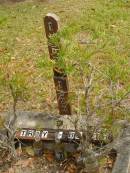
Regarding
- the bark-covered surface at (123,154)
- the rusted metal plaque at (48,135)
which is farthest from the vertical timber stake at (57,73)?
the bark-covered surface at (123,154)

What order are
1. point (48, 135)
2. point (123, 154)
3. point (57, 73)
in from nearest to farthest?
point (123, 154)
point (48, 135)
point (57, 73)

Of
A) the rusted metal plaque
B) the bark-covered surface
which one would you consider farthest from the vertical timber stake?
the bark-covered surface

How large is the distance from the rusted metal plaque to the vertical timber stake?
1.23 ft

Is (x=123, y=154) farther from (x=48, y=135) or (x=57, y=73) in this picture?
(x=57, y=73)

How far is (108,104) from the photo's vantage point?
4.84 metres

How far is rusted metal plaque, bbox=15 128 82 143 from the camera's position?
4.96 m

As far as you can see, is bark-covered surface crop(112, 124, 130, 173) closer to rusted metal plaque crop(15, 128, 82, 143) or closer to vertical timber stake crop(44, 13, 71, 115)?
rusted metal plaque crop(15, 128, 82, 143)

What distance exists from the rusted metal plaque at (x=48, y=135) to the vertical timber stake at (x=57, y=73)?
0.38 m

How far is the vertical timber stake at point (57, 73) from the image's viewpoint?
4.81m

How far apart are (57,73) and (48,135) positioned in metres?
0.68

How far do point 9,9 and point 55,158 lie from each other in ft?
16.6

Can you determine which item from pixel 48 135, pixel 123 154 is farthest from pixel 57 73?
pixel 123 154

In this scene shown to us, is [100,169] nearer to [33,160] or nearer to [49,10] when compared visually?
[33,160]

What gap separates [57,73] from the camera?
519 cm
